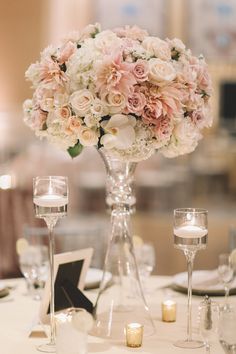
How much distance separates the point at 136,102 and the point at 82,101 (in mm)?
145

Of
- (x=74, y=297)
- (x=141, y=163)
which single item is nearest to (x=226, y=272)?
(x=74, y=297)

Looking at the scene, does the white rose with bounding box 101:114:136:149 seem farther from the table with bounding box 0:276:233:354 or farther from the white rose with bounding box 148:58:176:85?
the table with bounding box 0:276:233:354

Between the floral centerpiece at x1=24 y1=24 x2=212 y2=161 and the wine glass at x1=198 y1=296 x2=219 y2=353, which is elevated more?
the floral centerpiece at x1=24 y1=24 x2=212 y2=161

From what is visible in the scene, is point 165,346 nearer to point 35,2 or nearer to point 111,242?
point 111,242

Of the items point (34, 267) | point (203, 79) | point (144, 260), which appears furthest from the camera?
point (144, 260)

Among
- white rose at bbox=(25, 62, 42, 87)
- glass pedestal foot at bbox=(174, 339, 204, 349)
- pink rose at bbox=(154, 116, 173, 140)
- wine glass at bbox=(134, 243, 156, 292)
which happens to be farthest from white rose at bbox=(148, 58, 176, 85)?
wine glass at bbox=(134, 243, 156, 292)

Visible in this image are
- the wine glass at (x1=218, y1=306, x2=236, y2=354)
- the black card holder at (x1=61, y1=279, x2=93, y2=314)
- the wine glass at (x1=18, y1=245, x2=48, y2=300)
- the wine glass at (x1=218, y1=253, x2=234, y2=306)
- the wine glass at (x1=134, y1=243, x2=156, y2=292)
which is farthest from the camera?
the wine glass at (x1=134, y1=243, x2=156, y2=292)

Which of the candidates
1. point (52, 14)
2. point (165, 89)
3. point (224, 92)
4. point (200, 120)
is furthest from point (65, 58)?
point (224, 92)

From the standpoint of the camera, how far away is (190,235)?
6.46 feet

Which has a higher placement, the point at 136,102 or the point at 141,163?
the point at 141,163

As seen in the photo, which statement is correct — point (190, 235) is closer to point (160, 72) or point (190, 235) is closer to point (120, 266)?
point (120, 266)

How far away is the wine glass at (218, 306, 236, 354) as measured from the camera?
65.6 inches

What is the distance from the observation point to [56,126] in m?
2.06

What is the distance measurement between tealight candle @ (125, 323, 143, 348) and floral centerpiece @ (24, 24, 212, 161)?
46cm
